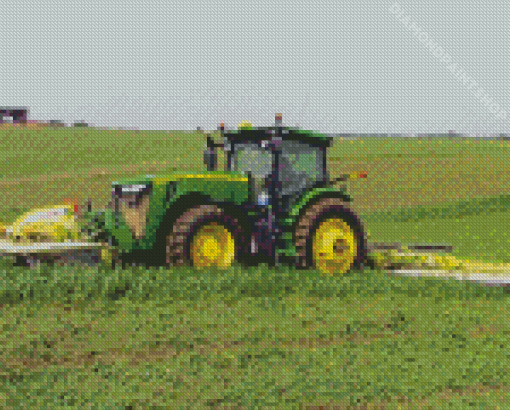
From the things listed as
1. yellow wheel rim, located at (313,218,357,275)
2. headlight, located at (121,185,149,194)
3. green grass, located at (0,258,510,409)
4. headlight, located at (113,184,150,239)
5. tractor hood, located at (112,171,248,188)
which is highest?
tractor hood, located at (112,171,248,188)

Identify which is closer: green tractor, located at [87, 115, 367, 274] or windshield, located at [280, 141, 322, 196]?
green tractor, located at [87, 115, 367, 274]

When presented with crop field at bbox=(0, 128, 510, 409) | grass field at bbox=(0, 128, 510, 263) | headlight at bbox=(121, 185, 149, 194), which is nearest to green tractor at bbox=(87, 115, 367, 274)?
headlight at bbox=(121, 185, 149, 194)

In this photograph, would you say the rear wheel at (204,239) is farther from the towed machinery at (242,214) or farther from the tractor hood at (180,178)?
the tractor hood at (180,178)

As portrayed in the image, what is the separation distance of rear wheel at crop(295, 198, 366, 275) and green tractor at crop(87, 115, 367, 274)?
14 millimetres

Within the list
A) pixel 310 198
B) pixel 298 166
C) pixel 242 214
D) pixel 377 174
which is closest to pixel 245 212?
pixel 242 214

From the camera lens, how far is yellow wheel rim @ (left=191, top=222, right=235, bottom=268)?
8523 millimetres

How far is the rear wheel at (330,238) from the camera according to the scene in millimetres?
9172

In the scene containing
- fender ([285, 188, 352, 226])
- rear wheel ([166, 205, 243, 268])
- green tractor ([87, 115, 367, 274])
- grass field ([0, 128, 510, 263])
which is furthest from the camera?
grass field ([0, 128, 510, 263])

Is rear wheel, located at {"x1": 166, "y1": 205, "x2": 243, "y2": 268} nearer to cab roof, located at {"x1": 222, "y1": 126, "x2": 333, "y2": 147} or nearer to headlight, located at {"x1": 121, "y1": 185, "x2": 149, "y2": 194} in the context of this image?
headlight, located at {"x1": 121, "y1": 185, "x2": 149, "y2": 194}

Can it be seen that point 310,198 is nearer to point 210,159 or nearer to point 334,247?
point 334,247

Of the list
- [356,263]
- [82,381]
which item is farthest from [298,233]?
[82,381]

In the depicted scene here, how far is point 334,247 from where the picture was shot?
9531 millimetres

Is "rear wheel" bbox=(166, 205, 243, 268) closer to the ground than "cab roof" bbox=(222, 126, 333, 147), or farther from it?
closer to the ground

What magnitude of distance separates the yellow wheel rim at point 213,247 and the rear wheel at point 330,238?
3.29ft
